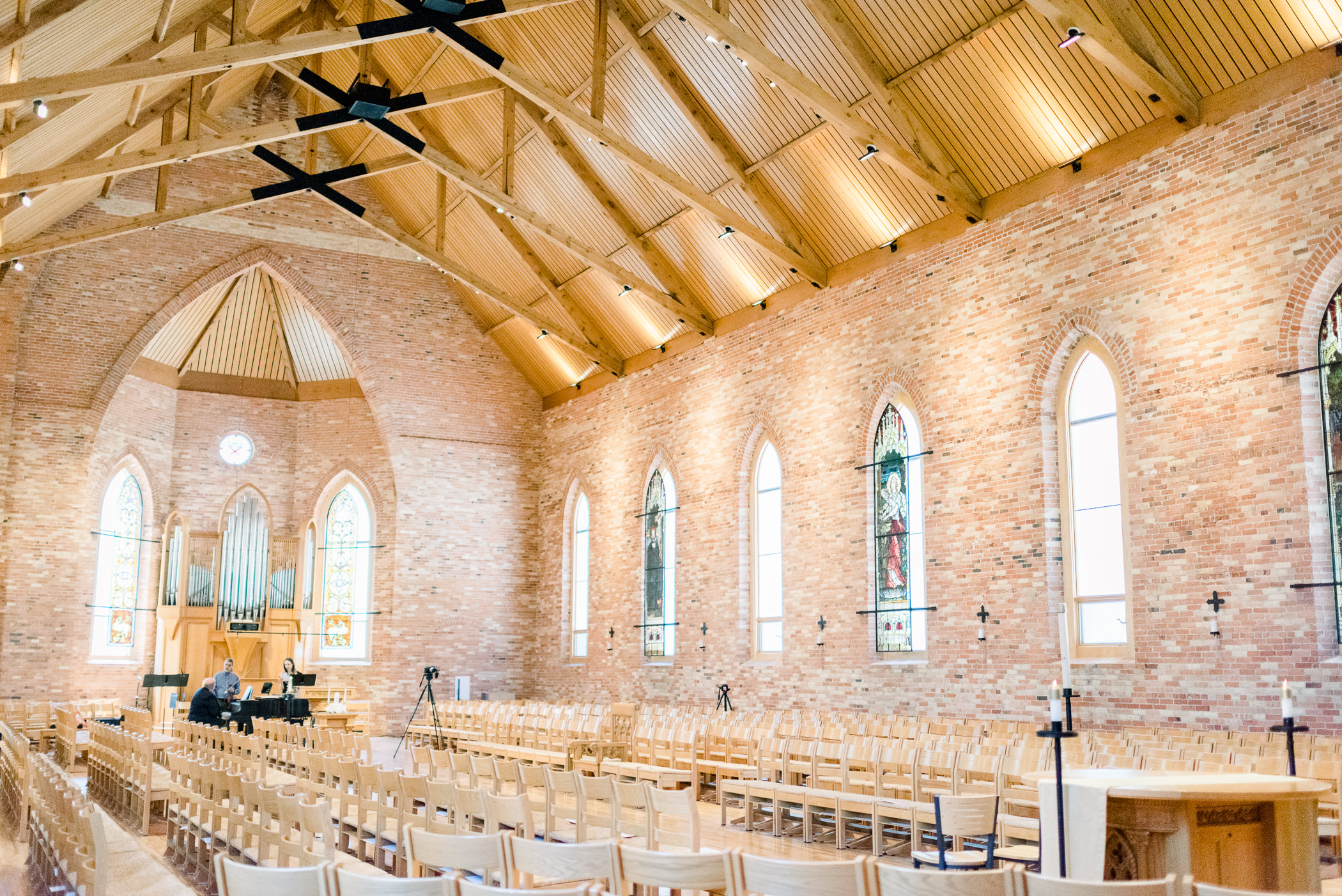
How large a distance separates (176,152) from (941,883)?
44.2 feet

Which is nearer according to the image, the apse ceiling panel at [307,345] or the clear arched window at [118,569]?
the clear arched window at [118,569]

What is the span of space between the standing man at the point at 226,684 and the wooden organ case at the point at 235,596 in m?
4.57

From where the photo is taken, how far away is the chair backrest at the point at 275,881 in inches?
161

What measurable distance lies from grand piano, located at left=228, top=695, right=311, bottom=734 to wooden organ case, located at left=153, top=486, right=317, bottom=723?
4150 millimetres

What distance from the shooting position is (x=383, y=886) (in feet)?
12.9

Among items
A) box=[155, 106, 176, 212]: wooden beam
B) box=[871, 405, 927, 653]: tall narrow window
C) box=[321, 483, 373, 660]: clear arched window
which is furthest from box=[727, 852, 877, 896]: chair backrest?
box=[321, 483, 373, 660]: clear arched window

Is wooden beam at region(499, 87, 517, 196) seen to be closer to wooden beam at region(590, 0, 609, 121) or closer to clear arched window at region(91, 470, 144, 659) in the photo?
wooden beam at region(590, 0, 609, 121)

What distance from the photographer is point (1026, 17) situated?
1161 centimetres

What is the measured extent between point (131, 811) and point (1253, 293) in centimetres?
1166

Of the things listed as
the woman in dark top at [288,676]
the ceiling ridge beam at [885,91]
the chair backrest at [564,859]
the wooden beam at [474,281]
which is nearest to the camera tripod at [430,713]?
the woman in dark top at [288,676]

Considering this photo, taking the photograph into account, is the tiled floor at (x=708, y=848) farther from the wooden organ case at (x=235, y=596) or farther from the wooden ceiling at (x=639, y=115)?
the wooden organ case at (x=235, y=596)

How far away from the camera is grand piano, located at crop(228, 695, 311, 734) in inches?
688

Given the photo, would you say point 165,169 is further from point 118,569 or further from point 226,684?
point 118,569

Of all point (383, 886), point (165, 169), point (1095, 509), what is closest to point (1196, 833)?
point (383, 886)
